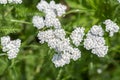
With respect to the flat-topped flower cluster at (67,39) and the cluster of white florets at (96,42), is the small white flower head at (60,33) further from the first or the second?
the cluster of white florets at (96,42)

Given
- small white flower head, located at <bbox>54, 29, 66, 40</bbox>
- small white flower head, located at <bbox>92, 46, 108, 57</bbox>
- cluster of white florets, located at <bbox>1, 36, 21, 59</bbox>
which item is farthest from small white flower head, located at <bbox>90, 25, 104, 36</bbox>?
cluster of white florets, located at <bbox>1, 36, 21, 59</bbox>

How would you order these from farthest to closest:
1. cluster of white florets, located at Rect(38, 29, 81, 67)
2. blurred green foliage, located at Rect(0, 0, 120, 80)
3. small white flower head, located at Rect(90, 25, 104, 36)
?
blurred green foliage, located at Rect(0, 0, 120, 80) < small white flower head, located at Rect(90, 25, 104, 36) < cluster of white florets, located at Rect(38, 29, 81, 67)

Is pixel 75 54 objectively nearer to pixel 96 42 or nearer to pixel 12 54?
pixel 96 42

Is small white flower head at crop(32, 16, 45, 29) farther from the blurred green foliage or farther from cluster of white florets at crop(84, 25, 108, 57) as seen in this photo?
cluster of white florets at crop(84, 25, 108, 57)

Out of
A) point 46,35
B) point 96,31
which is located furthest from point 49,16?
point 96,31

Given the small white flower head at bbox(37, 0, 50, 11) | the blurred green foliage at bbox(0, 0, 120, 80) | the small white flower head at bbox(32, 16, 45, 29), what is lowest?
the blurred green foliage at bbox(0, 0, 120, 80)

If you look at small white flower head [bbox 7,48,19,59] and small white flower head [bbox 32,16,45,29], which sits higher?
small white flower head [bbox 32,16,45,29]

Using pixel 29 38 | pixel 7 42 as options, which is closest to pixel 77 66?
pixel 29 38

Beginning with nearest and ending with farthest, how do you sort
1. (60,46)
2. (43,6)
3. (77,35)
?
(60,46) < (77,35) < (43,6)
